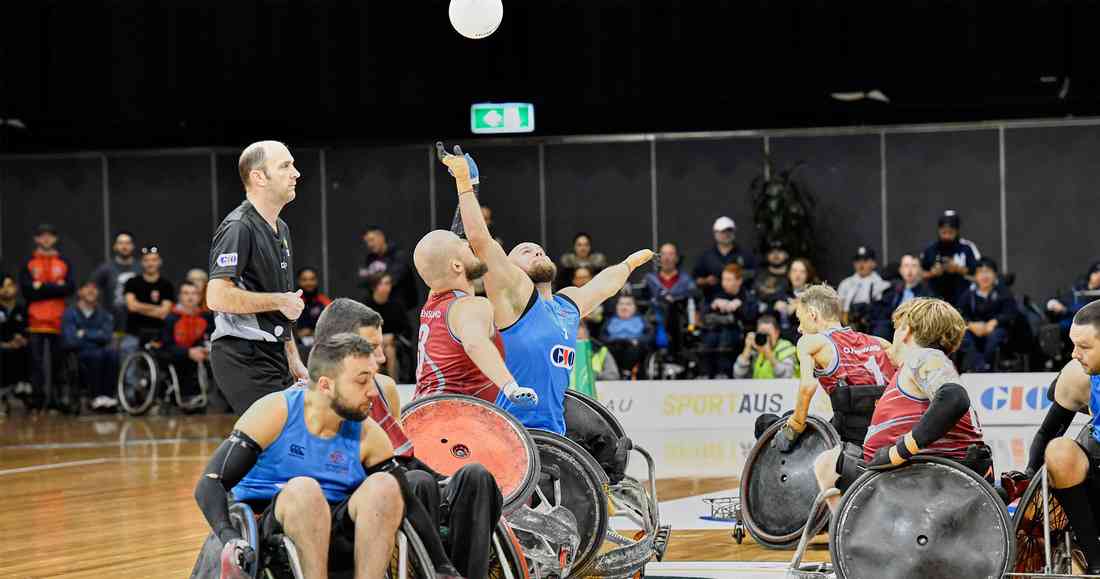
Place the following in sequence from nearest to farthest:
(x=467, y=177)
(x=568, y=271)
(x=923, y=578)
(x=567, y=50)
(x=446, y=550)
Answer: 1. (x=446, y=550)
2. (x=923, y=578)
3. (x=467, y=177)
4. (x=568, y=271)
5. (x=567, y=50)

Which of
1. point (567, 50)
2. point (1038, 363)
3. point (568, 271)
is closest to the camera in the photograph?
point (1038, 363)

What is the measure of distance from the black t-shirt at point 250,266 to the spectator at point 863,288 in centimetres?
961

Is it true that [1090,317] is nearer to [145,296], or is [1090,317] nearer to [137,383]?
[137,383]

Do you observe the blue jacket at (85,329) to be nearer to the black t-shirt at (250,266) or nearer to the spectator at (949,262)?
the spectator at (949,262)

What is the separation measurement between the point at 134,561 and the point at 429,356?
184 cm

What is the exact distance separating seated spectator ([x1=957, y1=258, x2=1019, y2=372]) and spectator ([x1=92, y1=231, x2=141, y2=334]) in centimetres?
843

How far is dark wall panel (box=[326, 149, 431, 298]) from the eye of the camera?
17.6m

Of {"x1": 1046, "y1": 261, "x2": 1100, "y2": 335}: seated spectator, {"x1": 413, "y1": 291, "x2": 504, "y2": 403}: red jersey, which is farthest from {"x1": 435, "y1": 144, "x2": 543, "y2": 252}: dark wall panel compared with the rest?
{"x1": 413, "y1": 291, "x2": 504, "y2": 403}: red jersey

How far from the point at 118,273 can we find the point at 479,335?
1150 centimetres

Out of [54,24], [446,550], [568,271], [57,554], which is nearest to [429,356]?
[446,550]

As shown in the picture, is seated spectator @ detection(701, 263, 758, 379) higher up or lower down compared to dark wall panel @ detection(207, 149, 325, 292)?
lower down

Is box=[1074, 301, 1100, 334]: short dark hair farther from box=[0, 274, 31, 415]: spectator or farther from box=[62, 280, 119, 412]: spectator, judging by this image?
box=[0, 274, 31, 415]: spectator

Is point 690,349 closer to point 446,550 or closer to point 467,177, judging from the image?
point 467,177

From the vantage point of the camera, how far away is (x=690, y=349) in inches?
559
